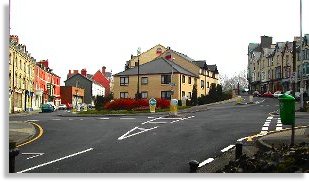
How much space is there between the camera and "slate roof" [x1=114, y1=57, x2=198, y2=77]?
46.6m

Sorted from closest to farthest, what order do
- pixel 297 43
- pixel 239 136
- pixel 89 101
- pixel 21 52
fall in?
pixel 297 43 < pixel 21 52 < pixel 239 136 < pixel 89 101

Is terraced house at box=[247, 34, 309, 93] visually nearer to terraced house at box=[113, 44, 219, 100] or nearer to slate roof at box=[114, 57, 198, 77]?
terraced house at box=[113, 44, 219, 100]

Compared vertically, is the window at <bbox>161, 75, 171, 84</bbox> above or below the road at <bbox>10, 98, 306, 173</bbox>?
above

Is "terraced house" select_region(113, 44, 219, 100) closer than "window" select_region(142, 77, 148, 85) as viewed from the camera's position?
Yes

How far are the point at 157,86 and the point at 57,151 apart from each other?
36.9 metres

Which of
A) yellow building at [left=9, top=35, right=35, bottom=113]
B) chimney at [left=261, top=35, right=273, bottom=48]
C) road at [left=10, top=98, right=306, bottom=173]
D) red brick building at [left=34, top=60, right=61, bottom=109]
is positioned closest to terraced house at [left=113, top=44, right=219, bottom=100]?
red brick building at [left=34, top=60, right=61, bottom=109]

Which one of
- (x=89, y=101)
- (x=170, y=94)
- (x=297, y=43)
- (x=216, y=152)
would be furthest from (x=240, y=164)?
(x=170, y=94)

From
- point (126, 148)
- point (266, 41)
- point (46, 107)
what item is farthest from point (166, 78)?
point (266, 41)

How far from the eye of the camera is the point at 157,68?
1861 inches

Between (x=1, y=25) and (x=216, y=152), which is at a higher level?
(x=1, y=25)

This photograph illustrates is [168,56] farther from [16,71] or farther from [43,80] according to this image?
[16,71]

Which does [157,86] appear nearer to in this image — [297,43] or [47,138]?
[47,138]

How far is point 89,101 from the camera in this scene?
95.9 feet

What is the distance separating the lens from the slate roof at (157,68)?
4662 centimetres
